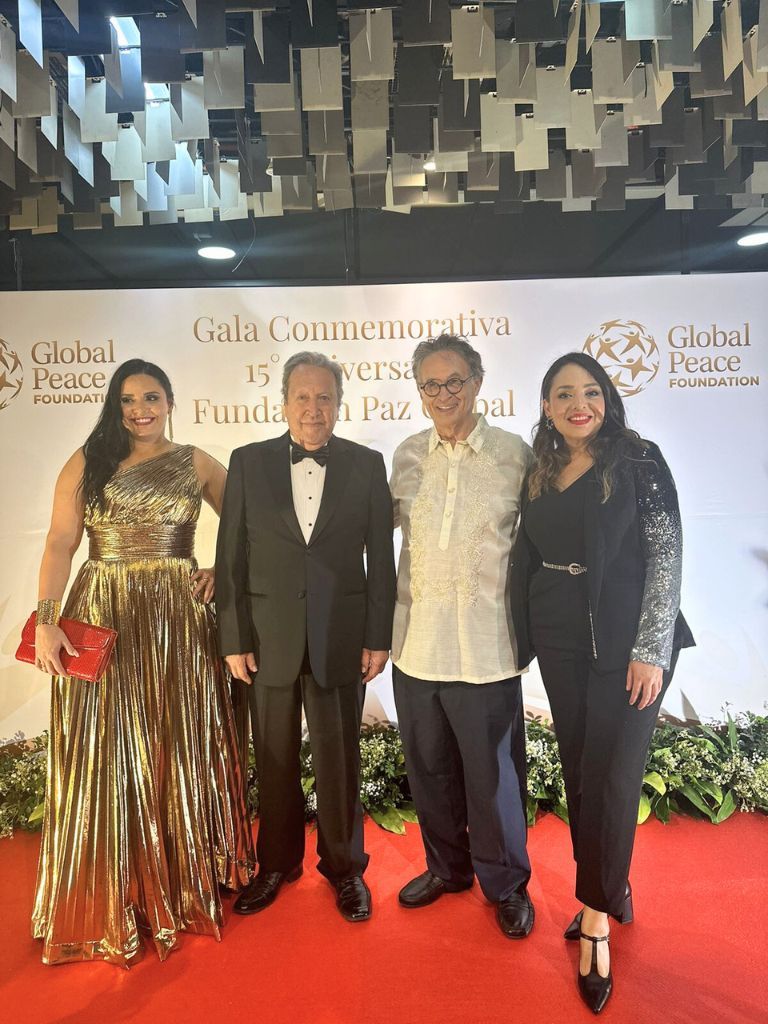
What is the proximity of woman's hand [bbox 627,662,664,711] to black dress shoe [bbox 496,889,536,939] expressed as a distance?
88 cm

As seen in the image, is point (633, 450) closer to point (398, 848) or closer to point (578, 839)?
point (578, 839)

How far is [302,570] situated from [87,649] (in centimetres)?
75

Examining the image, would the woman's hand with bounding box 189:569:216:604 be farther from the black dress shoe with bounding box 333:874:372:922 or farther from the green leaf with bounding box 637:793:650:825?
the green leaf with bounding box 637:793:650:825

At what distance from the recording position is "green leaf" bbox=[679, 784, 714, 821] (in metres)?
3.35

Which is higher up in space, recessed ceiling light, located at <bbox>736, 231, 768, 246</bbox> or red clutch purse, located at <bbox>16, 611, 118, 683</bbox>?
recessed ceiling light, located at <bbox>736, 231, 768, 246</bbox>

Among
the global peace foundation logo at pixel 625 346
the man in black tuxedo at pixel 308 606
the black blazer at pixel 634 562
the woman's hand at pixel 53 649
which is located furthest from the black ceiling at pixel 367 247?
the woman's hand at pixel 53 649

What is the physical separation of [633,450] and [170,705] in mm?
1767

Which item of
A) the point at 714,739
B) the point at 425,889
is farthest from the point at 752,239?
the point at 425,889

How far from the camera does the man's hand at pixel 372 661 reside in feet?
8.73

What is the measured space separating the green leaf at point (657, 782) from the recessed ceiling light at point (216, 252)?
324 cm

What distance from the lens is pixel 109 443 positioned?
2.66 m

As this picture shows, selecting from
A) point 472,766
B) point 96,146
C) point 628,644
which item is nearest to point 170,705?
point 472,766

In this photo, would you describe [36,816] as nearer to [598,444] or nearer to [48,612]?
[48,612]

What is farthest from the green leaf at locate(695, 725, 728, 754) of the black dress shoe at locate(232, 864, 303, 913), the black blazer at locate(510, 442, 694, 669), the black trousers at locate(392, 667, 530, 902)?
the black dress shoe at locate(232, 864, 303, 913)
